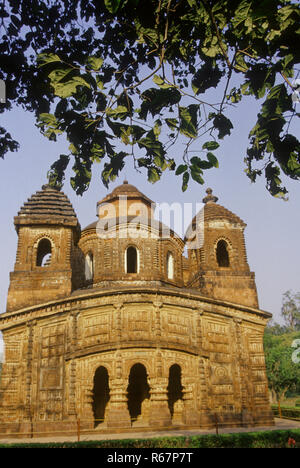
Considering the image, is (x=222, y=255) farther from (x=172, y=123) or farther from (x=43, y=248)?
(x=172, y=123)

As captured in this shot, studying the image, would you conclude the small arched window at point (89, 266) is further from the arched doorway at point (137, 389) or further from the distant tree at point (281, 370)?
the distant tree at point (281, 370)

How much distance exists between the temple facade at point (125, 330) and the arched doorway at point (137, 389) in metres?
0.04

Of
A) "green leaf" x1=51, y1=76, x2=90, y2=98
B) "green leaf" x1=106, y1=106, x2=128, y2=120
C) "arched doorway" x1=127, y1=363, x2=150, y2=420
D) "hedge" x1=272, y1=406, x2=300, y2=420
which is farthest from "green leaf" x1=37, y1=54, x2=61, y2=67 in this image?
"hedge" x1=272, y1=406, x2=300, y2=420

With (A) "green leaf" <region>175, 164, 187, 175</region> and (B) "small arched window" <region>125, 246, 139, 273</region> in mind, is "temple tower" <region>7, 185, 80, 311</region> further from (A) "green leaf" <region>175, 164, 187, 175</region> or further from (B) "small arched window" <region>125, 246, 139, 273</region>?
(A) "green leaf" <region>175, 164, 187, 175</region>

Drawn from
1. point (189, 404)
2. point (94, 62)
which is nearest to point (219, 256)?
point (189, 404)

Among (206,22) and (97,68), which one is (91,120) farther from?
(206,22)

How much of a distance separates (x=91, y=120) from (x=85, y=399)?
13.8m

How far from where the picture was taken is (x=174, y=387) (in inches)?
693

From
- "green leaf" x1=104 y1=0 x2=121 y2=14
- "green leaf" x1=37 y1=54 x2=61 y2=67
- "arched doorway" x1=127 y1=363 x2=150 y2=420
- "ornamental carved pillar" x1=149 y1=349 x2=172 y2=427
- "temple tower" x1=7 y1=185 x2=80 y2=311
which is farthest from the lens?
"temple tower" x1=7 y1=185 x2=80 y2=311

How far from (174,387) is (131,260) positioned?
6762 millimetres

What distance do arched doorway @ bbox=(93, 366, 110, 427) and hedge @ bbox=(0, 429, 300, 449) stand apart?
7036 mm

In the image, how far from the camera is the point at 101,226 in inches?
828

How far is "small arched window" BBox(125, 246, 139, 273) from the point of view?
2067cm

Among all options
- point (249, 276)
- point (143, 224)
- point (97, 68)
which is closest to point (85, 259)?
point (143, 224)
